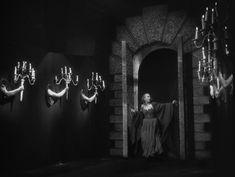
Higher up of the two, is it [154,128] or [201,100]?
[201,100]

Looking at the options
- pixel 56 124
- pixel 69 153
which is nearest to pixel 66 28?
pixel 56 124

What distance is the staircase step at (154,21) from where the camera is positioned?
292 inches

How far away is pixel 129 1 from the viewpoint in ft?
24.8

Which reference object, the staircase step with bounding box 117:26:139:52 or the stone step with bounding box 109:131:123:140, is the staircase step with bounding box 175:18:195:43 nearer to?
the staircase step with bounding box 117:26:139:52

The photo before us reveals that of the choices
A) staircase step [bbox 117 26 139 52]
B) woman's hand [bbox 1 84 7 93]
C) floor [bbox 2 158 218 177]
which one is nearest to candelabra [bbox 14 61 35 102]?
woman's hand [bbox 1 84 7 93]

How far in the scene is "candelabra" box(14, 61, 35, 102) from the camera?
534cm

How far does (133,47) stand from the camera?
7.68 meters

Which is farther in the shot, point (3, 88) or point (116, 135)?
point (116, 135)

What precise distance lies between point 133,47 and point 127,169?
304 cm

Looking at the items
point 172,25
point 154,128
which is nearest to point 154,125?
point 154,128

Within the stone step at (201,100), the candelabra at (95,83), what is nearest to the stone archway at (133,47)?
the candelabra at (95,83)

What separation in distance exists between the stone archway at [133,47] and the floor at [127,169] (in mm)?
639

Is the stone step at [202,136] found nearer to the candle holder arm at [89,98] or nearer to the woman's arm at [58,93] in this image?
the candle holder arm at [89,98]

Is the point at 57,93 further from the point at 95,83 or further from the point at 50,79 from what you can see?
the point at 95,83
